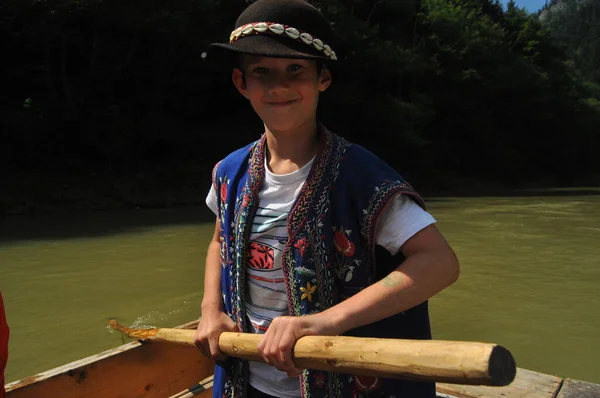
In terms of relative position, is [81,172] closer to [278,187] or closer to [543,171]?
[278,187]

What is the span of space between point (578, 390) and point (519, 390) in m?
0.22

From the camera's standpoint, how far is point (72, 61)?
14961 millimetres

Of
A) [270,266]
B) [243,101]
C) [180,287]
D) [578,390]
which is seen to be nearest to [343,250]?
[270,266]

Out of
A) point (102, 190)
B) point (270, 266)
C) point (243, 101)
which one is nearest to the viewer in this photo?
point (270, 266)

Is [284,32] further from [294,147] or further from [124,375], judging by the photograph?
[124,375]

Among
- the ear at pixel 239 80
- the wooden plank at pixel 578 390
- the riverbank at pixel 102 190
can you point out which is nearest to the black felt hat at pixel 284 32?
the ear at pixel 239 80

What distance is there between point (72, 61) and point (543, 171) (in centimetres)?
2445

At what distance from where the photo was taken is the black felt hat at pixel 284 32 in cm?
109

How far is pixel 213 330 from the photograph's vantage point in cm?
126

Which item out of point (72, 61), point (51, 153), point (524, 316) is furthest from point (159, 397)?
point (72, 61)

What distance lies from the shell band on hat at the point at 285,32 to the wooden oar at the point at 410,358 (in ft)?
1.86

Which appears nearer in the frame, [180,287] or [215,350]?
[215,350]

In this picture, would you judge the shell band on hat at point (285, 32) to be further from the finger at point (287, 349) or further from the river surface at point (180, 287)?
the river surface at point (180, 287)

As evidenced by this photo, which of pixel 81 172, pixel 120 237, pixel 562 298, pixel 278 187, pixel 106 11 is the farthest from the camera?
pixel 81 172
